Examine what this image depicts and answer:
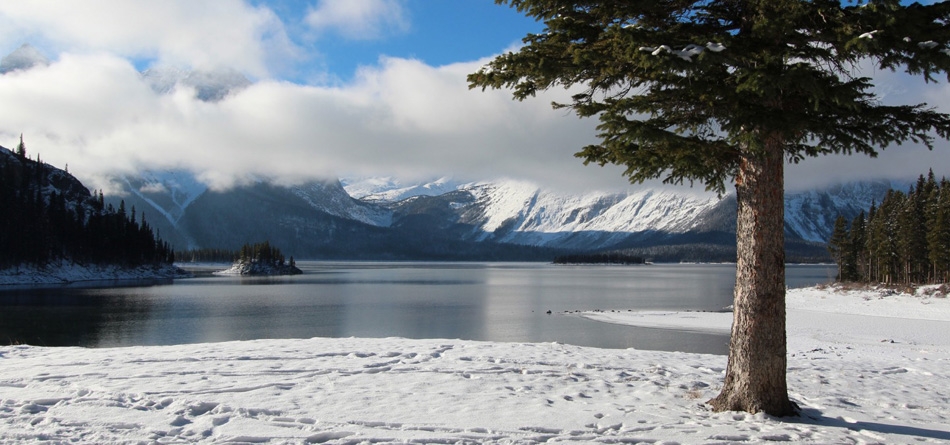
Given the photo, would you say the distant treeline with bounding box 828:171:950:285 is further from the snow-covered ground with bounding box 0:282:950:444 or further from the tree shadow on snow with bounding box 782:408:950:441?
the tree shadow on snow with bounding box 782:408:950:441

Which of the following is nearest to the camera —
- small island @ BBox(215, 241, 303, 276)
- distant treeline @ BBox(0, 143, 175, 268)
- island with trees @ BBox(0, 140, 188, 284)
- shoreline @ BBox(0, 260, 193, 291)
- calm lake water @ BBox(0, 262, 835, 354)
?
calm lake water @ BBox(0, 262, 835, 354)

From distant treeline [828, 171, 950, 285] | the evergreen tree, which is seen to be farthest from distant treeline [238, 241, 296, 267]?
the evergreen tree

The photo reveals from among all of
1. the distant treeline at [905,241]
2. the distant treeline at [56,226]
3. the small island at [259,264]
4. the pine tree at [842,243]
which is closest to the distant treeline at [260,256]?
the small island at [259,264]

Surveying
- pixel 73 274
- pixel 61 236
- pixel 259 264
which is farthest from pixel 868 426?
pixel 259 264

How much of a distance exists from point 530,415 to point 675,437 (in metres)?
2.25

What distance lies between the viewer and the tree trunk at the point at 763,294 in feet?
32.8

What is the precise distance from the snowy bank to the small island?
604 inches

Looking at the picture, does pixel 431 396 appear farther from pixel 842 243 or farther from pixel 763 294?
pixel 842 243

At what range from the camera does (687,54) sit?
27.7 feet

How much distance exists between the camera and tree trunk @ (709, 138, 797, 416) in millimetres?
9984

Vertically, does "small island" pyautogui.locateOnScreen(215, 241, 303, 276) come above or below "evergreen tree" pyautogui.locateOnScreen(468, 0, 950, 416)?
below

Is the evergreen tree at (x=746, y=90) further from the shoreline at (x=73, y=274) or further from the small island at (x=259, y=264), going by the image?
the small island at (x=259, y=264)

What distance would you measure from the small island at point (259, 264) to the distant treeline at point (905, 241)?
13580 centimetres

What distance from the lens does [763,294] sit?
10.0 meters
